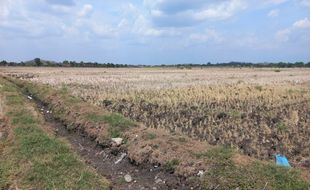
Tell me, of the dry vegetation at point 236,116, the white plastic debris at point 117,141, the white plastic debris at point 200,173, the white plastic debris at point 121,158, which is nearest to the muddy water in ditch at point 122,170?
the white plastic debris at point 121,158

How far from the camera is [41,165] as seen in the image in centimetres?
1044

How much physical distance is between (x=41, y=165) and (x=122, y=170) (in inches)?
75.2

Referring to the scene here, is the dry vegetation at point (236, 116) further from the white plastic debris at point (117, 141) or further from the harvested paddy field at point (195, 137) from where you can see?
the white plastic debris at point (117, 141)

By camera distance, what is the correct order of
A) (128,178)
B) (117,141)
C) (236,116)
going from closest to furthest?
1. (128,178)
2. (117,141)
3. (236,116)

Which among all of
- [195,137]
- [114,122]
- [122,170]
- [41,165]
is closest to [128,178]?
[122,170]

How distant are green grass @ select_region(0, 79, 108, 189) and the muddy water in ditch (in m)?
0.58

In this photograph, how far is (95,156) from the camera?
12.7 metres

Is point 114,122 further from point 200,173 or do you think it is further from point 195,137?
point 200,173

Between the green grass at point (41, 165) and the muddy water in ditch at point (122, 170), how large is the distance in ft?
1.91

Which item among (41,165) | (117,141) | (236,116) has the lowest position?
(236,116)

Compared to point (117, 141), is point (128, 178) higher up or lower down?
lower down

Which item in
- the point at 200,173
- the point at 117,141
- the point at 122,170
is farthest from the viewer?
the point at 117,141

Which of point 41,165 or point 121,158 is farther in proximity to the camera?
point 121,158

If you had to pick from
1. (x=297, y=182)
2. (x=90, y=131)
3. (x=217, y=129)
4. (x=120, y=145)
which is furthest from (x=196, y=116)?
(x=297, y=182)
